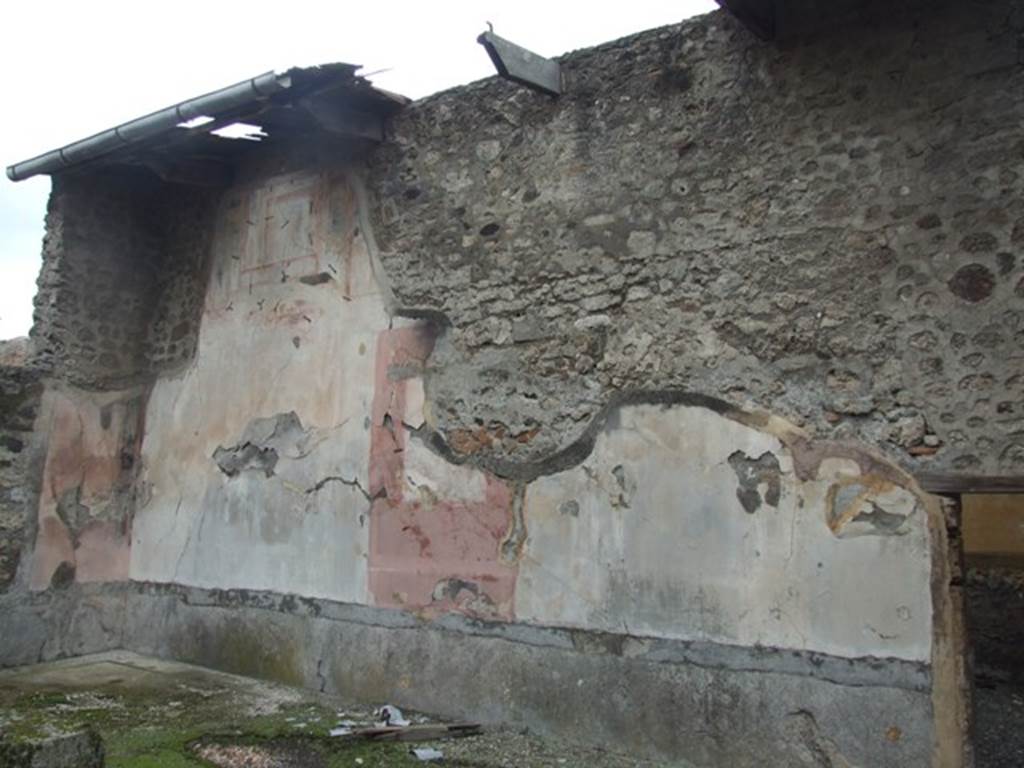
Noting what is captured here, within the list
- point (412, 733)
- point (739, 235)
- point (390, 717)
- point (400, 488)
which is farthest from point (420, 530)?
point (739, 235)

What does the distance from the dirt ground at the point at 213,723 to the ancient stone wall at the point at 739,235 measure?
134 cm

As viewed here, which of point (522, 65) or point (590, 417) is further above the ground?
point (522, 65)

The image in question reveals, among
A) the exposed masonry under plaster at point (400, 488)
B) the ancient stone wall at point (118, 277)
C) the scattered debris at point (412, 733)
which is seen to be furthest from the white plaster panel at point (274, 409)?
the scattered debris at point (412, 733)

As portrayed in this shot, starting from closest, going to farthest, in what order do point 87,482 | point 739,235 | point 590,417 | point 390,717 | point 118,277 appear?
1. point 739,235
2. point 590,417
3. point 390,717
4. point 87,482
5. point 118,277

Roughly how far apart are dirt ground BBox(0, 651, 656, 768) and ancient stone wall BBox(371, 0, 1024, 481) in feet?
4.40

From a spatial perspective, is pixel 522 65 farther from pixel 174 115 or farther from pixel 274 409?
pixel 274 409

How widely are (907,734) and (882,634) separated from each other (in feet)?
1.15

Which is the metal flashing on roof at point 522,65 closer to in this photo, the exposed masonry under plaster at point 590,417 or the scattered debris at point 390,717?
the exposed masonry under plaster at point 590,417

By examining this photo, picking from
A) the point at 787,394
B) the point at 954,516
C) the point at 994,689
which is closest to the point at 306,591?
the point at 787,394

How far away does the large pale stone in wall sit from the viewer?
3473 millimetres

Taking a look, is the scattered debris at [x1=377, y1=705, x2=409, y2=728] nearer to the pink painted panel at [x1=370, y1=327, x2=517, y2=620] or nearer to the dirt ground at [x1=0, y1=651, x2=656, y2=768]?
the dirt ground at [x1=0, y1=651, x2=656, y2=768]

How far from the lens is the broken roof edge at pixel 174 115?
15.7ft

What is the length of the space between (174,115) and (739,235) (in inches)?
128

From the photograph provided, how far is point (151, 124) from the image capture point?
5.34 meters
